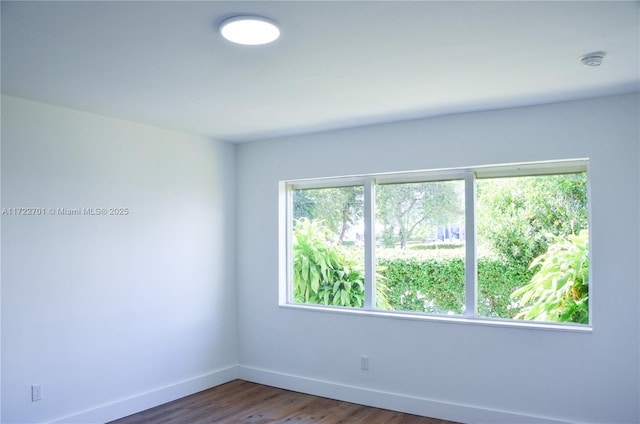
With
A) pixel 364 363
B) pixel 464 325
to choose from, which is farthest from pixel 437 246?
pixel 364 363

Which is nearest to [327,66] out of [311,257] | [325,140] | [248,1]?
[248,1]

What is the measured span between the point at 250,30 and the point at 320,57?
1.64 ft

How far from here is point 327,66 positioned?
2.81 meters

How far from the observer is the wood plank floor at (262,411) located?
392 centimetres

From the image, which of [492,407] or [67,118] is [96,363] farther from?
[492,407]

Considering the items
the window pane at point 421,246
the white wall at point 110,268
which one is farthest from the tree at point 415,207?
the white wall at point 110,268

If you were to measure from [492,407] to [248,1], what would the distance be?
3338mm

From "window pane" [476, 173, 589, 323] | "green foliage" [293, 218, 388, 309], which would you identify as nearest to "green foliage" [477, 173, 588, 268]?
"window pane" [476, 173, 589, 323]

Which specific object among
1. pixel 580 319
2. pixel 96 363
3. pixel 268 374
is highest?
pixel 580 319

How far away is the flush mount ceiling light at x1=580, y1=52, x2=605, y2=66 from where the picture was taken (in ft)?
8.57

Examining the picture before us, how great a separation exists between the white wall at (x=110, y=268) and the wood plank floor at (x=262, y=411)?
0.21 m

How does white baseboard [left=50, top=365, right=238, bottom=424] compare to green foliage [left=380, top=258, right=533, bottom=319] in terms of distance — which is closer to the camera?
white baseboard [left=50, top=365, right=238, bottom=424]

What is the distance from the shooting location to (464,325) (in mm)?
3885

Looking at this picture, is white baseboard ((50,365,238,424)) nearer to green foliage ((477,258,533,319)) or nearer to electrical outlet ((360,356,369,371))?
electrical outlet ((360,356,369,371))
